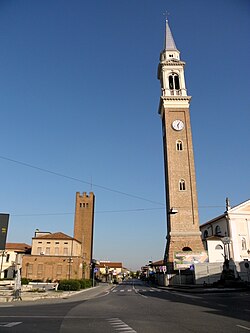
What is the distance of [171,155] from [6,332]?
1753 inches

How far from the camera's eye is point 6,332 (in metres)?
8.55

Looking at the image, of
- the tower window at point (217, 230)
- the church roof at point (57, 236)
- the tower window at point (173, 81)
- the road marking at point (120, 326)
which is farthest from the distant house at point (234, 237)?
the road marking at point (120, 326)

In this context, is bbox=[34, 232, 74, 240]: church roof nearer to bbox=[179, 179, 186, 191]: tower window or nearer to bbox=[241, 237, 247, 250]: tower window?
bbox=[179, 179, 186, 191]: tower window

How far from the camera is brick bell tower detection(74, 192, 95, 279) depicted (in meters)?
71.8

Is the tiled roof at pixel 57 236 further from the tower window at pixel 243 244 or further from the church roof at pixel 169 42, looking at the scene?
the church roof at pixel 169 42

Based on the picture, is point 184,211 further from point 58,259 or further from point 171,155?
point 58,259

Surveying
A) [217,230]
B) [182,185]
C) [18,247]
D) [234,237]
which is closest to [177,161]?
[182,185]

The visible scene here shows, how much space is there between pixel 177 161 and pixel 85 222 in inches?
1293

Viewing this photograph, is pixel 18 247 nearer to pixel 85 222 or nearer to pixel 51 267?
pixel 85 222

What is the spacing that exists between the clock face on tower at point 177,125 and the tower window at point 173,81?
7.44 metres

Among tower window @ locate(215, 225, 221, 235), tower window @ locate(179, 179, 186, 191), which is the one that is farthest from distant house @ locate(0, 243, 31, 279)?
tower window @ locate(215, 225, 221, 235)

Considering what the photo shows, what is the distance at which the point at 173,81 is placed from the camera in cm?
5675

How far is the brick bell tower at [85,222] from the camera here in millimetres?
71812

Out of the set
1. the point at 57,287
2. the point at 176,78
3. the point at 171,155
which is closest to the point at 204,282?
the point at 57,287
